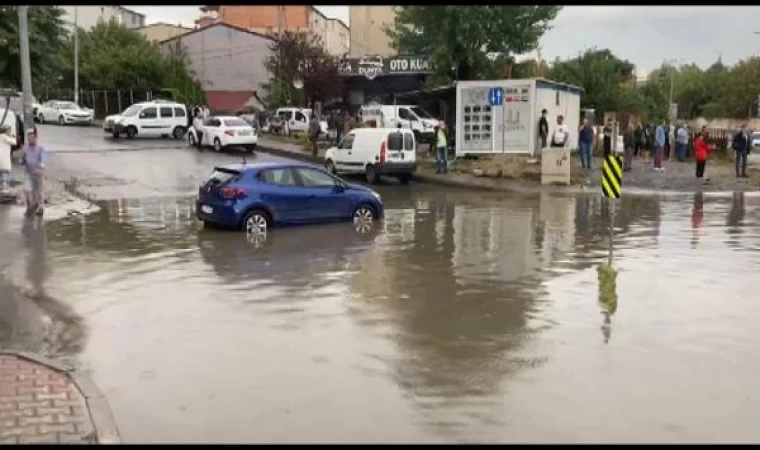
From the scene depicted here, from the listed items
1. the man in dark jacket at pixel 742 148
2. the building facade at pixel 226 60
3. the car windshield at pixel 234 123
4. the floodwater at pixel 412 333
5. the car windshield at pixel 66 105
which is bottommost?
the floodwater at pixel 412 333

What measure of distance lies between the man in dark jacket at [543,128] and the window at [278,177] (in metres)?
15.0

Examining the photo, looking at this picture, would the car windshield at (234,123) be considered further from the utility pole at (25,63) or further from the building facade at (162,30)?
the building facade at (162,30)

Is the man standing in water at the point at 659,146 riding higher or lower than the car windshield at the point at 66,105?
lower

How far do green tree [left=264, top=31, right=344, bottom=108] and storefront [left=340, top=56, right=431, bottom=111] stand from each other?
3.52 meters

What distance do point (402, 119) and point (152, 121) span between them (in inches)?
499

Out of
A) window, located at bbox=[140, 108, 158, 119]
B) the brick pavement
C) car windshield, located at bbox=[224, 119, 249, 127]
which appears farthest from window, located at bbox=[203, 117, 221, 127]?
the brick pavement

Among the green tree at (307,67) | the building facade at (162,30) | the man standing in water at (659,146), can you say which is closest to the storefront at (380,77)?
the green tree at (307,67)

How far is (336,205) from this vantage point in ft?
61.4

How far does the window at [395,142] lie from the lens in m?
28.3

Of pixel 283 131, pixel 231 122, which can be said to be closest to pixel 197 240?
pixel 231 122

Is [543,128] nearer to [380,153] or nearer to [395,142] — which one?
[395,142]

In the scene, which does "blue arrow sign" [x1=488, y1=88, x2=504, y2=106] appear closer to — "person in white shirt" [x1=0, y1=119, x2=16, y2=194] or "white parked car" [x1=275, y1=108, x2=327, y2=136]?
"person in white shirt" [x1=0, y1=119, x2=16, y2=194]

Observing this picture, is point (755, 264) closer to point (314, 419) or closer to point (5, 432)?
point (314, 419)

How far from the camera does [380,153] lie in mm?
28250
